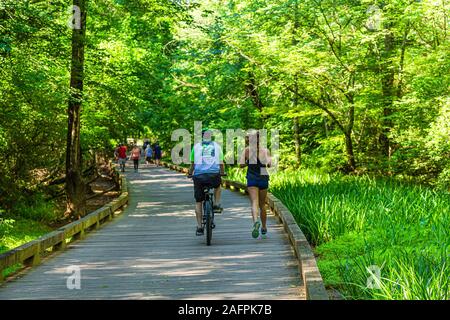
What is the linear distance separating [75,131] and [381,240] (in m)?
11.2

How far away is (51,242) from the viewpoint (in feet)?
34.3

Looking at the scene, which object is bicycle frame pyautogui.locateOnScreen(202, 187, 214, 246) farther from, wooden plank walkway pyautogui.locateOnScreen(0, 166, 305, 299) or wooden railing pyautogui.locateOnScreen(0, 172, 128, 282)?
wooden railing pyautogui.locateOnScreen(0, 172, 128, 282)

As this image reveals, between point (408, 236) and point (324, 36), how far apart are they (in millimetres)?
14652

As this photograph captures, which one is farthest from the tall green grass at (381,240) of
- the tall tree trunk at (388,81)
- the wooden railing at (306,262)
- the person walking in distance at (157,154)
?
the person walking in distance at (157,154)

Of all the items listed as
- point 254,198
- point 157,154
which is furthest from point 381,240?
point 157,154

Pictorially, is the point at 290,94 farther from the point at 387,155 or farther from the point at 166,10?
the point at 166,10

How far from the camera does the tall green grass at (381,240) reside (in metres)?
5.89

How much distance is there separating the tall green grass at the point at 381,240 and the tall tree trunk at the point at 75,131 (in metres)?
6.49

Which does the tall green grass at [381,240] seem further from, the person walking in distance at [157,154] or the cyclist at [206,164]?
the person walking in distance at [157,154]

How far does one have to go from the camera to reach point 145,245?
11617mm

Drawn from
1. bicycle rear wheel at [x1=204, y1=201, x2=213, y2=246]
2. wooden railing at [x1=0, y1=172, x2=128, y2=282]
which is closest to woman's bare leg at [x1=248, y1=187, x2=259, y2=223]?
bicycle rear wheel at [x1=204, y1=201, x2=213, y2=246]

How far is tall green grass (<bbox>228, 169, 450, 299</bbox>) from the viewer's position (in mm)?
5887

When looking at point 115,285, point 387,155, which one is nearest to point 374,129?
point 387,155

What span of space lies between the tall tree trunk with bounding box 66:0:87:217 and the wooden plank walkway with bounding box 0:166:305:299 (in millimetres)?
3158
